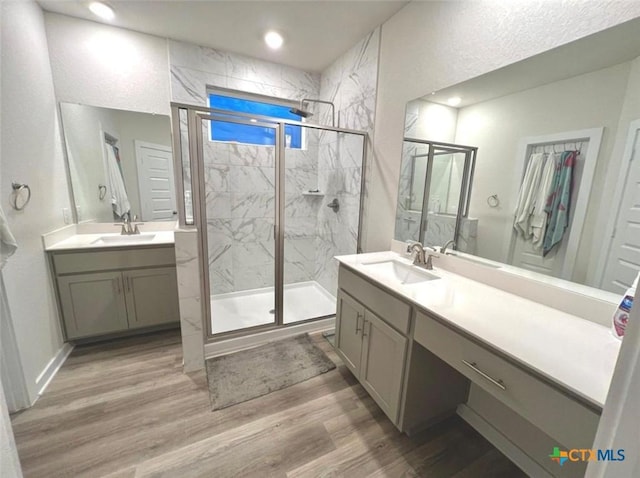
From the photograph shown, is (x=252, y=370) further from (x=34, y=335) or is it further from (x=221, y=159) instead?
(x=221, y=159)

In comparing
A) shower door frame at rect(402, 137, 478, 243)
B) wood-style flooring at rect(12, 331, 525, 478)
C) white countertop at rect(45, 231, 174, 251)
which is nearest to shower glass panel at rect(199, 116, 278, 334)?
white countertop at rect(45, 231, 174, 251)

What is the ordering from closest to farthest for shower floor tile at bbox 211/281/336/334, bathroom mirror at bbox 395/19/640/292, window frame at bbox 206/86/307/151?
bathroom mirror at bbox 395/19/640/292 < shower floor tile at bbox 211/281/336/334 < window frame at bbox 206/86/307/151

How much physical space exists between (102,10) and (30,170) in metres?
1.31

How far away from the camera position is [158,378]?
183 centimetres

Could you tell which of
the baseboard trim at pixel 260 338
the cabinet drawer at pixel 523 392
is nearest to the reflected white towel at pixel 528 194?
the cabinet drawer at pixel 523 392

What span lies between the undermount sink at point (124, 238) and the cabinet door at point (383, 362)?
202cm

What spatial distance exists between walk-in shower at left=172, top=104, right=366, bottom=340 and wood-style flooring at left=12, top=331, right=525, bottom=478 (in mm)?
686

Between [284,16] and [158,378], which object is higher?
[284,16]

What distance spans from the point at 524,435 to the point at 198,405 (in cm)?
184

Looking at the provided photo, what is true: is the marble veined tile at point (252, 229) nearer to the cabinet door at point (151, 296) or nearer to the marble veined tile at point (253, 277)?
the marble veined tile at point (253, 277)

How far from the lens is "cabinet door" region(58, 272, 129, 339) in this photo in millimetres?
1970

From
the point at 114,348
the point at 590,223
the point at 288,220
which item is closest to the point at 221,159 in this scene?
the point at 288,220

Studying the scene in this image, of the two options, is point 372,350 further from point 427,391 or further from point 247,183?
point 247,183

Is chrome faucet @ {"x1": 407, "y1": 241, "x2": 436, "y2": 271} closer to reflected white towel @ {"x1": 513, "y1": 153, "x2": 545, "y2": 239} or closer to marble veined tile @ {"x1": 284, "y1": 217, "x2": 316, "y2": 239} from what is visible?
reflected white towel @ {"x1": 513, "y1": 153, "x2": 545, "y2": 239}
